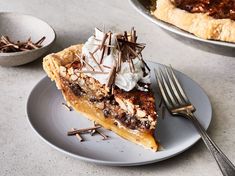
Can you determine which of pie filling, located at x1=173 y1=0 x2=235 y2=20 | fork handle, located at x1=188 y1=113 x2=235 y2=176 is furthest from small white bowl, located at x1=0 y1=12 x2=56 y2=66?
fork handle, located at x1=188 y1=113 x2=235 y2=176

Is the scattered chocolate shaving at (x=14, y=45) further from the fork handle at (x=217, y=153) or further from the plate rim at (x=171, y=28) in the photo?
the fork handle at (x=217, y=153)

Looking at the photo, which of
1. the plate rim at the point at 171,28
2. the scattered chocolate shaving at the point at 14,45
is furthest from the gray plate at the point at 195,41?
the scattered chocolate shaving at the point at 14,45

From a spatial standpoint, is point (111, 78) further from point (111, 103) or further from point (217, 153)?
point (217, 153)

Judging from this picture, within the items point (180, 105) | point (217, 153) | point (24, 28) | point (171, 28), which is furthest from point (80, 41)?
point (217, 153)

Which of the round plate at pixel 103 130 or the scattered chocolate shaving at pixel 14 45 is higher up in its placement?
the round plate at pixel 103 130

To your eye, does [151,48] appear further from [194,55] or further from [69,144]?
[69,144]

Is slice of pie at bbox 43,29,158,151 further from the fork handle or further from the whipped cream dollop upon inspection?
the fork handle
